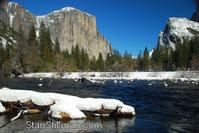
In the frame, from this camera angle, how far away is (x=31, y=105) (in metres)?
21.1

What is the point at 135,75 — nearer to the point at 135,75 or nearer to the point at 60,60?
the point at 135,75

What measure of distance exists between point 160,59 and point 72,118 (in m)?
134

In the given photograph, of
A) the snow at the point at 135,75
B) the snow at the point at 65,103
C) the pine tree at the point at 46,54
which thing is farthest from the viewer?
the pine tree at the point at 46,54

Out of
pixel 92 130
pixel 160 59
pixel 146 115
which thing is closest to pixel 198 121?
pixel 146 115

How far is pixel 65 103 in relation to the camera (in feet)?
63.3

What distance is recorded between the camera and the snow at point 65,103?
18.6 m

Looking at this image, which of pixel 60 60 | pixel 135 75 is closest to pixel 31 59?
pixel 60 60

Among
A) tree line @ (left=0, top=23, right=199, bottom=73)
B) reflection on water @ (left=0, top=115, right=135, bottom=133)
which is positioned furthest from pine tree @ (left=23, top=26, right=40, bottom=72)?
reflection on water @ (left=0, top=115, right=135, bottom=133)

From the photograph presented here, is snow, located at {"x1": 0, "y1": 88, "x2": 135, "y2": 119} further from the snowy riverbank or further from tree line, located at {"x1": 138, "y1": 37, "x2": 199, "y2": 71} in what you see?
tree line, located at {"x1": 138, "y1": 37, "x2": 199, "y2": 71}

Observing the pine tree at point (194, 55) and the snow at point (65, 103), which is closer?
the snow at point (65, 103)

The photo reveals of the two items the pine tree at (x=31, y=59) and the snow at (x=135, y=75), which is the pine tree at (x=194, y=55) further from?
the pine tree at (x=31, y=59)

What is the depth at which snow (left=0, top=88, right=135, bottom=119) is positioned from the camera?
18644 millimetres

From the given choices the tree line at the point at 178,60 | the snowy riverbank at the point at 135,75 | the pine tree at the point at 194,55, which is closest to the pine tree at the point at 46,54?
the snowy riverbank at the point at 135,75

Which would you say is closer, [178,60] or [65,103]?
[65,103]
